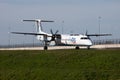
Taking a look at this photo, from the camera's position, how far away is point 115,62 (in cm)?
4722

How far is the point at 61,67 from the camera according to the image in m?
47.9

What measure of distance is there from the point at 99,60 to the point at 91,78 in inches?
402

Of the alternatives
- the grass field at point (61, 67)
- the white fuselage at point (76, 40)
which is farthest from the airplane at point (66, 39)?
the grass field at point (61, 67)

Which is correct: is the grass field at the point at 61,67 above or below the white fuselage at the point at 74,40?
below

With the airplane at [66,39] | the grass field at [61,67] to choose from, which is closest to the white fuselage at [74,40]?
the airplane at [66,39]

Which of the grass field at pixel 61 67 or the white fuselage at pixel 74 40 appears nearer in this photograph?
the grass field at pixel 61 67

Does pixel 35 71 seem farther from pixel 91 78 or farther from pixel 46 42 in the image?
pixel 46 42

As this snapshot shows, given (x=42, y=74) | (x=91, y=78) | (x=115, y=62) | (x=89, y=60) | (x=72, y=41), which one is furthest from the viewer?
(x=72, y=41)

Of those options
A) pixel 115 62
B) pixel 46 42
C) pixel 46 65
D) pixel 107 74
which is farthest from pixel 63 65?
pixel 46 42

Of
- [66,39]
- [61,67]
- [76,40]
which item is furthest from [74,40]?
[61,67]

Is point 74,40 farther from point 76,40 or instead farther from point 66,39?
point 66,39

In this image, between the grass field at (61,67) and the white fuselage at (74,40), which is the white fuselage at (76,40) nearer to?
the white fuselage at (74,40)

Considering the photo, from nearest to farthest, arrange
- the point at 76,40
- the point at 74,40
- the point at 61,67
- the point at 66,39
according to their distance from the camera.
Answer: the point at 61,67, the point at 76,40, the point at 74,40, the point at 66,39

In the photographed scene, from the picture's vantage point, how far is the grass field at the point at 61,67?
40.2 metres
